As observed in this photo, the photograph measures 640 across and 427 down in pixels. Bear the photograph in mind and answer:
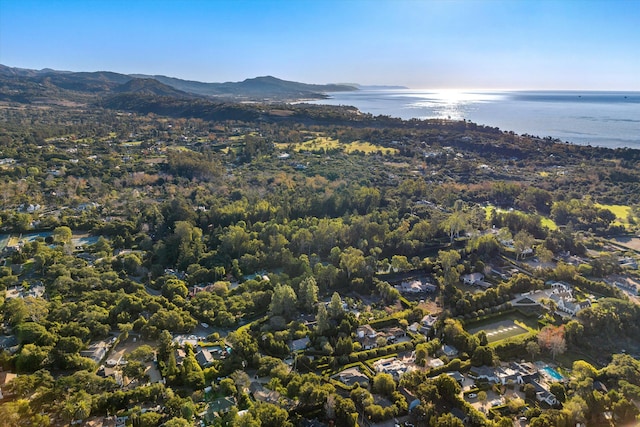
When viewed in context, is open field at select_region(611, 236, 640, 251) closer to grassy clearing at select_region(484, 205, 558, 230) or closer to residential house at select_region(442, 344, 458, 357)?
grassy clearing at select_region(484, 205, 558, 230)

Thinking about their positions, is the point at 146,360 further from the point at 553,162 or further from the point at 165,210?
the point at 553,162

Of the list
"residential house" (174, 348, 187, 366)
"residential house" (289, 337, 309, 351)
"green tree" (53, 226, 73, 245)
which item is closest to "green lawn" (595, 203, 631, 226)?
"residential house" (289, 337, 309, 351)

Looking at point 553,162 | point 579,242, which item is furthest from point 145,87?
point 579,242

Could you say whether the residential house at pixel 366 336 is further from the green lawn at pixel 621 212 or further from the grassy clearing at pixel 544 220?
the green lawn at pixel 621 212

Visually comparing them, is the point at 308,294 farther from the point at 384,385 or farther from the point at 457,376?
the point at 457,376

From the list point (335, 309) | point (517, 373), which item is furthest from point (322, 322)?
point (517, 373)
